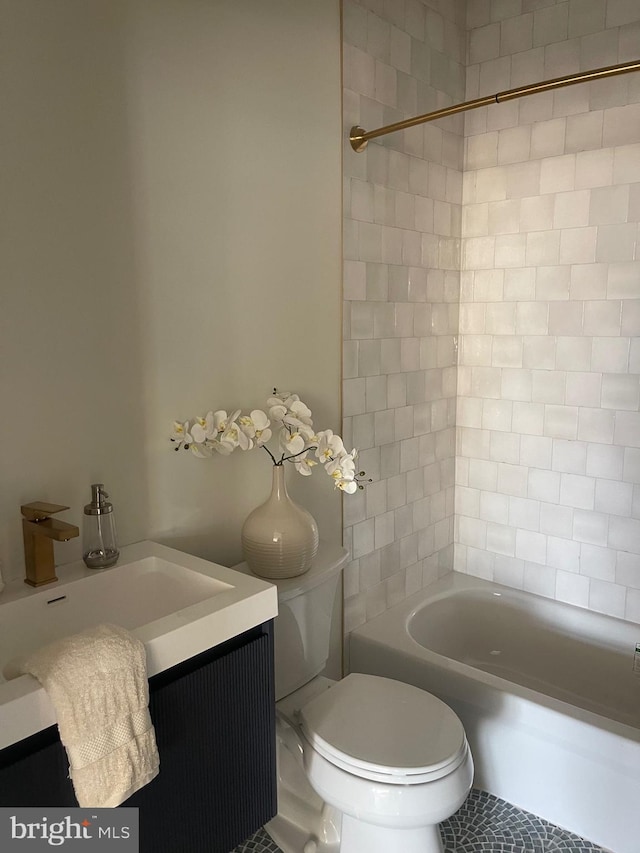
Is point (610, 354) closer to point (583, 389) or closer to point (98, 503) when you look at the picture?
point (583, 389)

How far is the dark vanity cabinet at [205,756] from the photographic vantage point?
115 centimetres

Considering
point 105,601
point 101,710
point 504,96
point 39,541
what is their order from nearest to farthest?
1. point 101,710
2. point 39,541
3. point 105,601
4. point 504,96

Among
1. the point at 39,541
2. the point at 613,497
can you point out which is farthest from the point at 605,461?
the point at 39,541

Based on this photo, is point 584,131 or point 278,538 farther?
point 584,131

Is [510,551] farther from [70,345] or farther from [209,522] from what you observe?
[70,345]

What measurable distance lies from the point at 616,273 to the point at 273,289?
122 cm

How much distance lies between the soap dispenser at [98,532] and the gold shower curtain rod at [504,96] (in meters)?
1.34

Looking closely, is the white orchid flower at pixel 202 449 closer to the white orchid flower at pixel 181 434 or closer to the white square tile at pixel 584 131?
the white orchid flower at pixel 181 434

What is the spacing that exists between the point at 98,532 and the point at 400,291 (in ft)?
4.53

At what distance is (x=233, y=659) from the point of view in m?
1.41

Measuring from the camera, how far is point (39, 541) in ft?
4.89

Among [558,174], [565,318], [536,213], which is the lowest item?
[565,318]

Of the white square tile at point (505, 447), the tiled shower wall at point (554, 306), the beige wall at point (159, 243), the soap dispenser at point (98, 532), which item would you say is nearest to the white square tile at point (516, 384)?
the tiled shower wall at point (554, 306)

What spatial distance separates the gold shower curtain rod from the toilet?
1.25 metres
